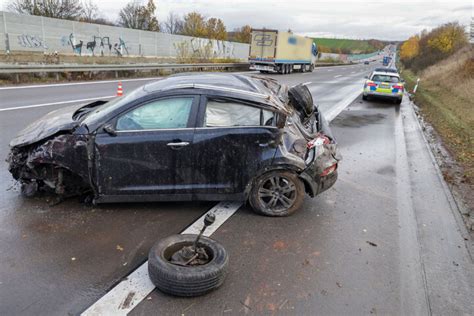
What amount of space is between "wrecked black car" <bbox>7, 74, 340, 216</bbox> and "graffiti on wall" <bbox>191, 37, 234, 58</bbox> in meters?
36.1

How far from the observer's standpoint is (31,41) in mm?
23984

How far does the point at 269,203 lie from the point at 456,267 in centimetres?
209

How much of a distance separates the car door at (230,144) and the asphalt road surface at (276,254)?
0.45 meters

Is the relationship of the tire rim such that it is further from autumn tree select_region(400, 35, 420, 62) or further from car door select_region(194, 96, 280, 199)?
autumn tree select_region(400, 35, 420, 62)

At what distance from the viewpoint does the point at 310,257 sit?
388 cm

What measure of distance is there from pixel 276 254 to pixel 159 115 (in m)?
2.06

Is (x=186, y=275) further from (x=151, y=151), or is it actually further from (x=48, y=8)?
(x=48, y=8)

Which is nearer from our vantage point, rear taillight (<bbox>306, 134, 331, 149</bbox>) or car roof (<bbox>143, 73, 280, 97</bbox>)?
car roof (<bbox>143, 73, 280, 97</bbox>)

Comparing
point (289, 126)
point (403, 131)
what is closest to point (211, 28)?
point (403, 131)

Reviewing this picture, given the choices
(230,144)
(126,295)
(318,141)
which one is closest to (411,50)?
(318,141)

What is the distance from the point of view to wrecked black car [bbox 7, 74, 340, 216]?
14.3 ft

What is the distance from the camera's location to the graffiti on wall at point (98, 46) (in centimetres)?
2696

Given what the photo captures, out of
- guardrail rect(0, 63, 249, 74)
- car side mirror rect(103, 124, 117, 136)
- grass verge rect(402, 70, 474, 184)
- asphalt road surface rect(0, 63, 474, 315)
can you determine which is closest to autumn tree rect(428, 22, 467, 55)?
grass verge rect(402, 70, 474, 184)

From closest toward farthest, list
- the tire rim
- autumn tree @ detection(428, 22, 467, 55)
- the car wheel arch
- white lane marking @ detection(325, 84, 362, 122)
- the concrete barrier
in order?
the car wheel arch → the tire rim → white lane marking @ detection(325, 84, 362, 122) → the concrete barrier → autumn tree @ detection(428, 22, 467, 55)
